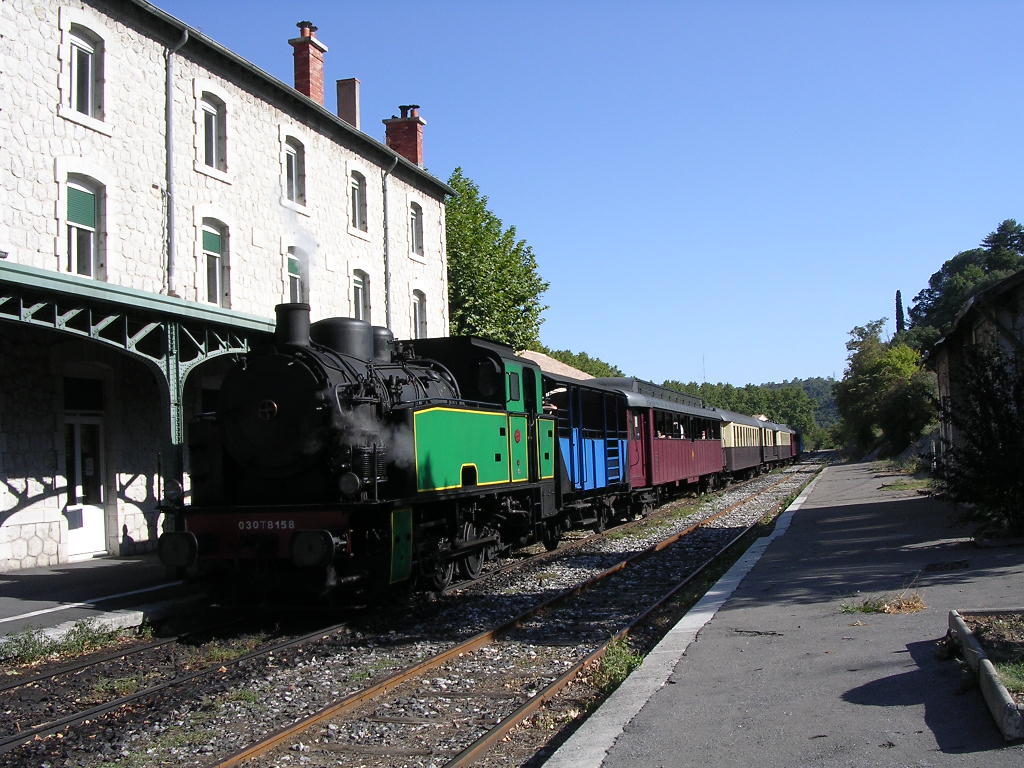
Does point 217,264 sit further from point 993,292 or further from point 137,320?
point 993,292

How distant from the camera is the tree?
3209 centimetres

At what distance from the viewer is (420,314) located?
79.0ft

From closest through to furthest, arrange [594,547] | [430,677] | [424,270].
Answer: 1. [430,677]
2. [594,547]
3. [424,270]

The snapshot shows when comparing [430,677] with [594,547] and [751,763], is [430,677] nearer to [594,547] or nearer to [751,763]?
[751,763]

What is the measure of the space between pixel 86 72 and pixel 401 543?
9.77 m

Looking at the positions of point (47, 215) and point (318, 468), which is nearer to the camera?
point (318, 468)

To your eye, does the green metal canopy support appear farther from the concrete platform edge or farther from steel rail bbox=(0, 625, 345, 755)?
the concrete platform edge

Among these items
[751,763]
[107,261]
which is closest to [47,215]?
[107,261]

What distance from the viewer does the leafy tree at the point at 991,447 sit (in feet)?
38.1

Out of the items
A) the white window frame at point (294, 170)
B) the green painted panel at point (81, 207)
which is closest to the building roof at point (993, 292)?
the white window frame at point (294, 170)

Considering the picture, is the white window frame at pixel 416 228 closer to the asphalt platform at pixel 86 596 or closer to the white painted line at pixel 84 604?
the asphalt platform at pixel 86 596

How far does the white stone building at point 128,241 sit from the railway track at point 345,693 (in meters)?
4.23

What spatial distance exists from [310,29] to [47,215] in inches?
348

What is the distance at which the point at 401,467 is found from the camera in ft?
29.7
